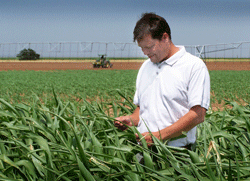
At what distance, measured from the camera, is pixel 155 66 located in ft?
6.00

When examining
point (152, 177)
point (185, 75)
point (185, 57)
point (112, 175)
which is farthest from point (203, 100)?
point (112, 175)

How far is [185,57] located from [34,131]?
Result: 4.20ft

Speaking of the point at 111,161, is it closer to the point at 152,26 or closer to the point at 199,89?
the point at 199,89

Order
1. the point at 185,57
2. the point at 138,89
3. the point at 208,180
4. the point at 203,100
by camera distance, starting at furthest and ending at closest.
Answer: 1. the point at 138,89
2. the point at 185,57
3. the point at 203,100
4. the point at 208,180

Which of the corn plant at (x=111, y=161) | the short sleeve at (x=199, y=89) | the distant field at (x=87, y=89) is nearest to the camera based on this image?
the corn plant at (x=111, y=161)

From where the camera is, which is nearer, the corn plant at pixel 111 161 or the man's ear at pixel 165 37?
the corn plant at pixel 111 161

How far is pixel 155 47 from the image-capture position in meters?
1.67

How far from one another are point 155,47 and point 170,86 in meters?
0.27

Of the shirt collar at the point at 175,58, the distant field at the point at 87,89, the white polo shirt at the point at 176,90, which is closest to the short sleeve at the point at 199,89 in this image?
the white polo shirt at the point at 176,90

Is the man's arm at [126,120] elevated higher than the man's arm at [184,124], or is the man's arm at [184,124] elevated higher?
the man's arm at [184,124]

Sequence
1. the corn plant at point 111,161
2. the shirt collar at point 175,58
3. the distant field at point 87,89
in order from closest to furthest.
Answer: the corn plant at point 111,161 < the shirt collar at point 175,58 < the distant field at point 87,89

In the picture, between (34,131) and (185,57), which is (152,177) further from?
(34,131)

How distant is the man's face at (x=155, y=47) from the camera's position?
1643 mm

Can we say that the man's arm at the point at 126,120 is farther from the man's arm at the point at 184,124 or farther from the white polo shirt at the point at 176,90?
the man's arm at the point at 184,124
